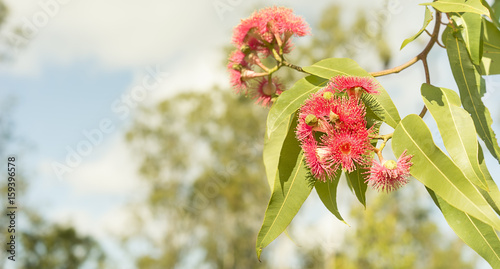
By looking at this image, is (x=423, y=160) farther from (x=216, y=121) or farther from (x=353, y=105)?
(x=216, y=121)

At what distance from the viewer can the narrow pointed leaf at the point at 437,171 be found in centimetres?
84

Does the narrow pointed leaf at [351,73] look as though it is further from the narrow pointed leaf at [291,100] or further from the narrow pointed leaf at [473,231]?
the narrow pointed leaf at [473,231]

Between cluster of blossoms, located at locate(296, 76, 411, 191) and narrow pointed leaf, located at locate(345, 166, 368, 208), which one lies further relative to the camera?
narrow pointed leaf, located at locate(345, 166, 368, 208)

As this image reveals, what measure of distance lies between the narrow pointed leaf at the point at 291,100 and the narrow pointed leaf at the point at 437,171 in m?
0.23

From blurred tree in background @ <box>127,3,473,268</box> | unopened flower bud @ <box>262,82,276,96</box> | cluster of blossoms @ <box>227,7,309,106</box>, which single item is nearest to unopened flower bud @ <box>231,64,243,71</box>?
cluster of blossoms @ <box>227,7,309,106</box>

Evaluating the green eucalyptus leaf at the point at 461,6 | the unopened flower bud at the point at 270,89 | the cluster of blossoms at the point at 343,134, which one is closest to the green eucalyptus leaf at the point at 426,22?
the green eucalyptus leaf at the point at 461,6

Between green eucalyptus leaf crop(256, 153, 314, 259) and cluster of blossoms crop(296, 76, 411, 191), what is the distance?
71 millimetres

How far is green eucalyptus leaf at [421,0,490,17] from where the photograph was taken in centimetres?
103

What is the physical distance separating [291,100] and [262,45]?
35 centimetres

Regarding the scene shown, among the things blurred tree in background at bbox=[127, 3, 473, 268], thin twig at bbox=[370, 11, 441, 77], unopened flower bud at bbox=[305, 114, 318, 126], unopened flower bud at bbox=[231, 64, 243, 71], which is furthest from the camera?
blurred tree in background at bbox=[127, 3, 473, 268]

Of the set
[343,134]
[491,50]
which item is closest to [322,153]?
[343,134]

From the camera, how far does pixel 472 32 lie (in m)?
1.12

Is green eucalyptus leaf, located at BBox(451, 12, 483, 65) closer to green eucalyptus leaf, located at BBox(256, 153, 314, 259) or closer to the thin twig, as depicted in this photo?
the thin twig

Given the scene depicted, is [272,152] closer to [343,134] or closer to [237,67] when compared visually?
[343,134]
